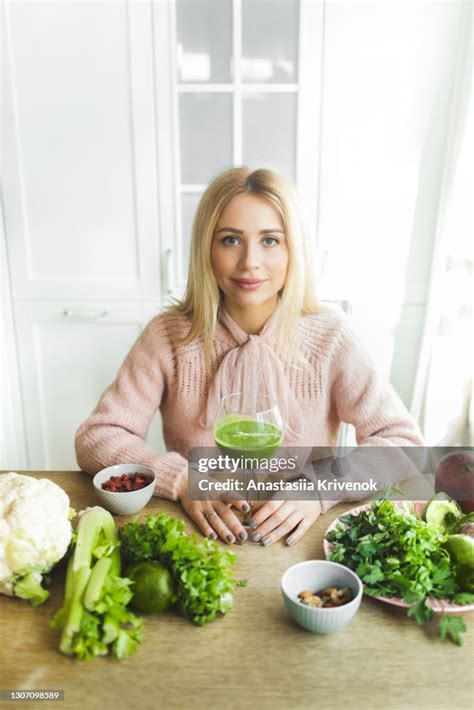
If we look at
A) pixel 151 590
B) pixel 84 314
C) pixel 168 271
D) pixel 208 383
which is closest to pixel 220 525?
pixel 151 590

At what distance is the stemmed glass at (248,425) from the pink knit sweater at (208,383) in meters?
0.41

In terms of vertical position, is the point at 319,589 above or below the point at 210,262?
below

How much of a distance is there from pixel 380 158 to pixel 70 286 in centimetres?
124

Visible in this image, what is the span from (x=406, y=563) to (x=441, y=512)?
0.18 m

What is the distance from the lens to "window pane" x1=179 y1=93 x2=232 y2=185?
2277 millimetres

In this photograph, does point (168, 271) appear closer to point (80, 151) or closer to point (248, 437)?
point (80, 151)

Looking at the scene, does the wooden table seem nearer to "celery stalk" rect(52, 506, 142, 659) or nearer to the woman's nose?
"celery stalk" rect(52, 506, 142, 659)

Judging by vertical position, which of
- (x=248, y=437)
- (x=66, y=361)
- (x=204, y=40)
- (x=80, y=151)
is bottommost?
(x=66, y=361)

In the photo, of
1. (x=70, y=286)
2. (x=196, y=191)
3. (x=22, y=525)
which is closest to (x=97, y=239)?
(x=70, y=286)

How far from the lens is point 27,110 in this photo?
2.27m

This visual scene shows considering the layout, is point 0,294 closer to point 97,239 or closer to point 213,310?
point 97,239

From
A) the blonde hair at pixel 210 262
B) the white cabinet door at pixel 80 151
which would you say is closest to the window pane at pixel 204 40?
the white cabinet door at pixel 80 151

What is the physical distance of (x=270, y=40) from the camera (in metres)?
2.21

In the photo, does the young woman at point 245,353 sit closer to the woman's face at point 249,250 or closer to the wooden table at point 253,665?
the woman's face at point 249,250
